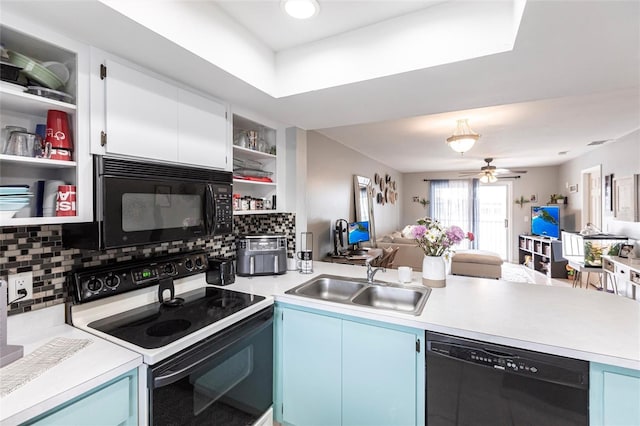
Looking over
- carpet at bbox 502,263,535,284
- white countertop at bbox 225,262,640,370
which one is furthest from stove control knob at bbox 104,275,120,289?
carpet at bbox 502,263,535,284

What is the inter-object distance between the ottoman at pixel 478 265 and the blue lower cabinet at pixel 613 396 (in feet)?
12.7

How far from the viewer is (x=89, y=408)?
945mm

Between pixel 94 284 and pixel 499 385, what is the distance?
1.83 m

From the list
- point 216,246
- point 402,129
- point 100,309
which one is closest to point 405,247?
point 402,129

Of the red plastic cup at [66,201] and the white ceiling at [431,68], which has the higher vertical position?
the white ceiling at [431,68]

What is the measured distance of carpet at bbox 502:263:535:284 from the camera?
5.33 meters

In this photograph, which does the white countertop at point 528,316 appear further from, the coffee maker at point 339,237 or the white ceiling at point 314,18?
the coffee maker at point 339,237

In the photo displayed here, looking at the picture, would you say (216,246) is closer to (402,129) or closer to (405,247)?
(402,129)

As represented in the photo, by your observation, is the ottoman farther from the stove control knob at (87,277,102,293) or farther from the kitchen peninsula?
the stove control knob at (87,277,102,293)

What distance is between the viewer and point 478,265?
185 inches

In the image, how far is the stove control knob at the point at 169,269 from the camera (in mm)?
1688

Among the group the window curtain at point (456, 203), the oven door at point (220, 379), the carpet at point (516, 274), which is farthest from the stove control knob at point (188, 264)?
the window curtain at point (456, 203)

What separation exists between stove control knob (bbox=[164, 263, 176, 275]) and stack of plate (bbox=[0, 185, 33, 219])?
740mm

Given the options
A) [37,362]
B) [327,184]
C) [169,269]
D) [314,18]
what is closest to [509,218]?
[327,184]
